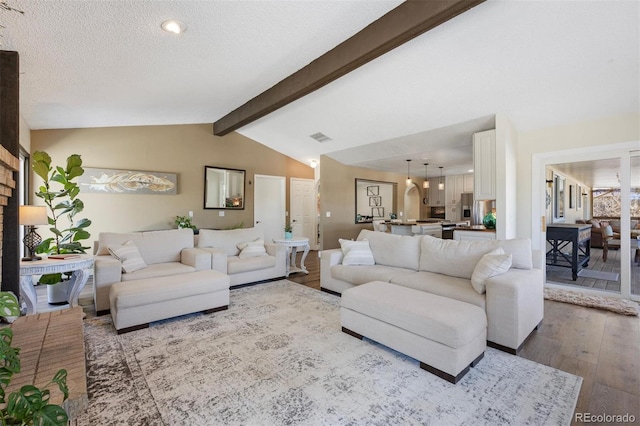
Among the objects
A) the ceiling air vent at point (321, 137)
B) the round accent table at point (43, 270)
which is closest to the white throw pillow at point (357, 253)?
the ceiling air vent at point (321, 137)

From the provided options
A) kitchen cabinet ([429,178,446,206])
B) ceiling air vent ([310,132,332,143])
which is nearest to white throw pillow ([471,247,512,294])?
ceiling air vent ([310,132,332,143])

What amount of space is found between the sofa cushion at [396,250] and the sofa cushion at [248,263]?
166cm

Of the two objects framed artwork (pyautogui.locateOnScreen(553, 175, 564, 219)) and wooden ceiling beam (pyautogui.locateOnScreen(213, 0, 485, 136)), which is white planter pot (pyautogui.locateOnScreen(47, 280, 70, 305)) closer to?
wooden ceiling beam (pyautogui.locateOnScreen(213, 0, 485, 136))

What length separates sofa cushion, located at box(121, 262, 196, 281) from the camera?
3369 millimetres

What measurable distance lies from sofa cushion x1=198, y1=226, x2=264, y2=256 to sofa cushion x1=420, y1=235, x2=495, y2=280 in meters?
2.85

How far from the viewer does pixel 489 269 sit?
260cm

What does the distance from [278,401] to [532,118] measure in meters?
4.68

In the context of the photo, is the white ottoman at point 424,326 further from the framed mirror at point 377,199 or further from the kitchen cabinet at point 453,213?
the kitchen cabinet at point 453,213

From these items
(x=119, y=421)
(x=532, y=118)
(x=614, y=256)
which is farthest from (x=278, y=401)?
(x=614, y=256)

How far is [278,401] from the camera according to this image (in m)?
1.82

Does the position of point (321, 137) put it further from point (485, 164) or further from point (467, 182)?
point (467, 182)

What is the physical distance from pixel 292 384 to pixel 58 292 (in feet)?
11.4

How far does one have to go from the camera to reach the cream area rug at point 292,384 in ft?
5.54

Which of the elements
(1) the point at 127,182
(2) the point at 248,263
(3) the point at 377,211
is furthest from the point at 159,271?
(3) the point at 377,211
